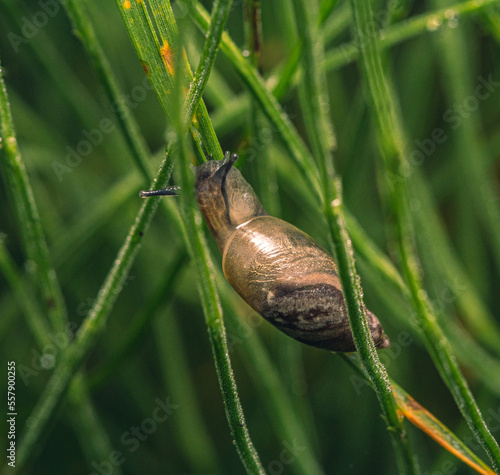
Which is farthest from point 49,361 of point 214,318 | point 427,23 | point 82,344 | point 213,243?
point 427,23

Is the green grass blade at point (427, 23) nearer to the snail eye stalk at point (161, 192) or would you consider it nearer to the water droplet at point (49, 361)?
the snail eye stalk at point (161, 192)

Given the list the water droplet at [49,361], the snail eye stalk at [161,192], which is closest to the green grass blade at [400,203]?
the snail eye stalk at [161,192]

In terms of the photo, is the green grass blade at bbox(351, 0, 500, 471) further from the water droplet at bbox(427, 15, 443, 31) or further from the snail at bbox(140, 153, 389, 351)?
the water droplet at bbox(427, 15, 443, 31)

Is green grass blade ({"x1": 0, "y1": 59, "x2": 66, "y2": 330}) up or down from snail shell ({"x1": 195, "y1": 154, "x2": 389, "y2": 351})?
up

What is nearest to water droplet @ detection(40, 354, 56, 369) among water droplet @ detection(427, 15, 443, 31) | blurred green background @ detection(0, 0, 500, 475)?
blurred green background @ detection(0, 0, 500, 475)

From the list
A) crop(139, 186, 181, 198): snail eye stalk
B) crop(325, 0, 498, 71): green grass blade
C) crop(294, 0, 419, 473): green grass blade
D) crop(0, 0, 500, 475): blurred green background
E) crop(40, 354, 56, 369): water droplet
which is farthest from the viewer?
crop(0, 0, 500, 475): blurred green background

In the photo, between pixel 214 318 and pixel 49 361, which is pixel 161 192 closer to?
pixel 214 318
